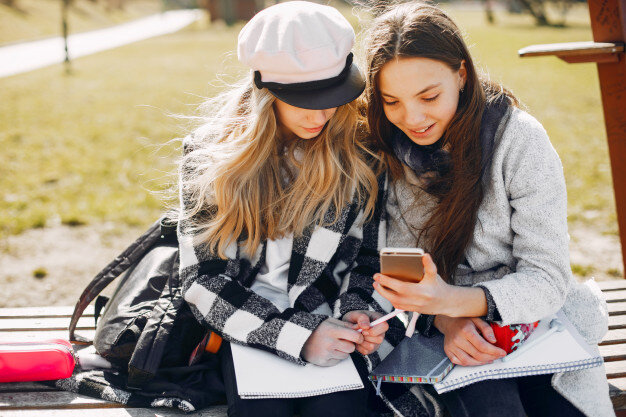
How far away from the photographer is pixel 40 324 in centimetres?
261

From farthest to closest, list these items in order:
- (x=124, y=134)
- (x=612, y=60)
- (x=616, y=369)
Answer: (x=124, y=134), (x=612, y=60), (x=616, y=369)

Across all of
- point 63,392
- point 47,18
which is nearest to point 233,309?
point 63,392

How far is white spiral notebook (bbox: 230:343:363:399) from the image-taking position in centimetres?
191

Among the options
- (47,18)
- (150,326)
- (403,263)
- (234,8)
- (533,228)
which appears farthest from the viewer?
(234,8)

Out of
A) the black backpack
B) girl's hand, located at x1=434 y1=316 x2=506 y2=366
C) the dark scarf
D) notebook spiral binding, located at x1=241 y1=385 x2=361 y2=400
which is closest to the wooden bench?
the black backpack

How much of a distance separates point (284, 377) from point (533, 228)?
92cm

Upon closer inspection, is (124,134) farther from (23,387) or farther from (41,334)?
(23,387)

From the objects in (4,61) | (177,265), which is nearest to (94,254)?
(177,265)

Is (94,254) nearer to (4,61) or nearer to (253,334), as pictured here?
(253,334)

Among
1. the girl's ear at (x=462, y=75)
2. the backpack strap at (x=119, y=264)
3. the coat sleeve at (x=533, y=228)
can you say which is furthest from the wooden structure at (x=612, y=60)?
the backpack strap at (x=119, y=264)

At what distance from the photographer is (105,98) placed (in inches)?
411

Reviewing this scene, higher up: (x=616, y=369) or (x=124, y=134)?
(x=616, y=369)

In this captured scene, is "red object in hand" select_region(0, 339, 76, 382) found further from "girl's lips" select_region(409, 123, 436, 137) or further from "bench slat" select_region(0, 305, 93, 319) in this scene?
"girl's lips" select_region(409, 123, 436, 137)

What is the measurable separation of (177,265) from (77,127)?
6.55 m
